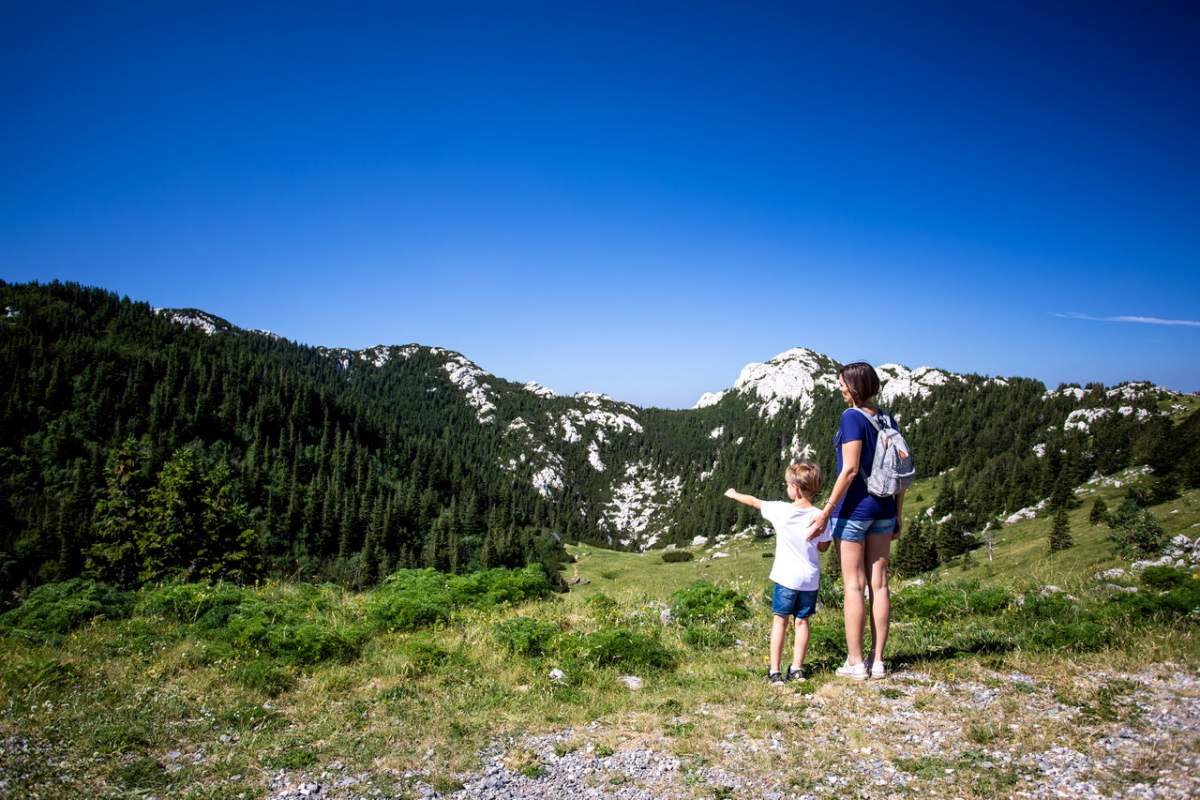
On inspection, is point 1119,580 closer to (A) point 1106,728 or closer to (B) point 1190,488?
(A) point 1106,728

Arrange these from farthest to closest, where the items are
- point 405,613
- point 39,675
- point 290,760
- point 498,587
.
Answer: point 498,587
point 405,613
point 39,675
point 290,760

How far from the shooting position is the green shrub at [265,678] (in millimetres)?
9344

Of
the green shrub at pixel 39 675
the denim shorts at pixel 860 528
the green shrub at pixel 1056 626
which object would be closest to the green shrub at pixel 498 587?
the green shrub at pixel 39 675

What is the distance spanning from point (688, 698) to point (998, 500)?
469 ft

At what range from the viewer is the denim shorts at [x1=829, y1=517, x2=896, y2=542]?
791cm

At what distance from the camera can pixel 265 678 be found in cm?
952

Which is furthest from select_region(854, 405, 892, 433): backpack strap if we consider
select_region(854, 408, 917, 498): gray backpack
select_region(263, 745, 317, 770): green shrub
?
select_region(263, 745, 317, 770): green shrub

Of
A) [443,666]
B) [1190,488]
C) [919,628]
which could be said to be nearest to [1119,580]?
[919,628]

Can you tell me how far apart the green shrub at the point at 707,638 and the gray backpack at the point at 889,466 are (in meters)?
5.51

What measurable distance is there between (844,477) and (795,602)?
7.00 feet

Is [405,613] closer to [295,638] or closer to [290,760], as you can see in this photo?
[295,638]

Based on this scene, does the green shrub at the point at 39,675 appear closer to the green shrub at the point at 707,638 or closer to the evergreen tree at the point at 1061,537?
the green shrub at the point at 707,638

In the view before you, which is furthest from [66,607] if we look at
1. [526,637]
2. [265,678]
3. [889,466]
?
[889,466]

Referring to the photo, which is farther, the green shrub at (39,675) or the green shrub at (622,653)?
the green shrub at (622,653)
